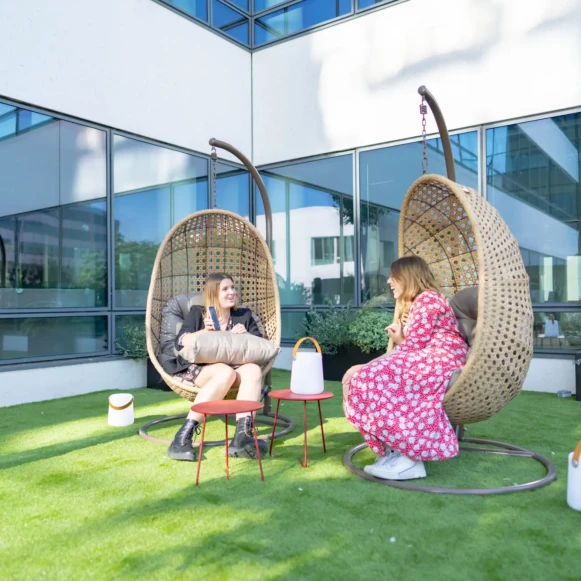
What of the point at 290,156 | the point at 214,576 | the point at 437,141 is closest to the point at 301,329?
the point at 290,156

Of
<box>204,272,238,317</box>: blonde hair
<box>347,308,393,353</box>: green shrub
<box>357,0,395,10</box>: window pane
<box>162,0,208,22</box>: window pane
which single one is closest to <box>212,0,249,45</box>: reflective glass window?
<box>162,0,208,22</box>: window pane

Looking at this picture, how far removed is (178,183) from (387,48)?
8.09ft

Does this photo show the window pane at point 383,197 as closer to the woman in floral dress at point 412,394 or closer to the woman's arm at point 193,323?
the woman's arm at point 193,323

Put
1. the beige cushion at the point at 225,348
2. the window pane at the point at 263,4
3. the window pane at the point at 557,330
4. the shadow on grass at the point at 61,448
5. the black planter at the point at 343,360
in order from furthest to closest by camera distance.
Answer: the window pane at the point at 263,4
the black planter at the point at 343,360
the window pane at the point at 557,330
the beige cushion at the point at 225,348
the shadow on grass at the point at 61,448

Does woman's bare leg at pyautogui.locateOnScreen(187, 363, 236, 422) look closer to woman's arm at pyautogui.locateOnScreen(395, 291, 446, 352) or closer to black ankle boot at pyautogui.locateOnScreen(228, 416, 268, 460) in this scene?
black ankle boot at pyautogui.locateOnScreen(228, 416, 268, 460)

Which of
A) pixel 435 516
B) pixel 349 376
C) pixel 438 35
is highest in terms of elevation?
pixel 438 35

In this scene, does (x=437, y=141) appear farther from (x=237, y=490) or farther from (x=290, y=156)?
(x=237, y=490)

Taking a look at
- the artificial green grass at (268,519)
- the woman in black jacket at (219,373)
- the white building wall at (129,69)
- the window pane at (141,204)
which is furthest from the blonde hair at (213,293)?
the white building wall at (129,69)

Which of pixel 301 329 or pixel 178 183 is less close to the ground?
pixel 178 183

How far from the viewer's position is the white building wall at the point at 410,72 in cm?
472

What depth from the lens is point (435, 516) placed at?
6.61 feet

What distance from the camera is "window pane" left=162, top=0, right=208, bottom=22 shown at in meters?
5.82

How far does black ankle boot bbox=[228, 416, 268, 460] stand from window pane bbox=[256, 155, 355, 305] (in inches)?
130

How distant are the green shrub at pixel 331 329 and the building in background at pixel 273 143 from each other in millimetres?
343
